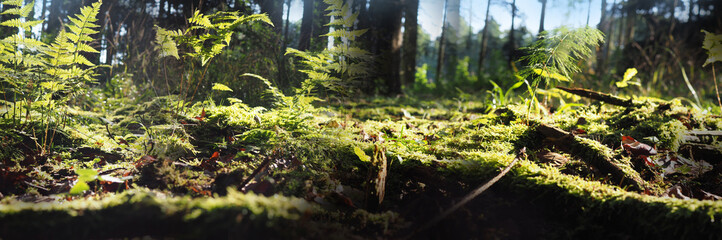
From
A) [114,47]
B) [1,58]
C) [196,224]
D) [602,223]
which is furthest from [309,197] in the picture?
[114,47]

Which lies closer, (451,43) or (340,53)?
(340,53)

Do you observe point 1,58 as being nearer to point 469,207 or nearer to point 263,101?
point 263,101

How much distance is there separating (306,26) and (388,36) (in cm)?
364

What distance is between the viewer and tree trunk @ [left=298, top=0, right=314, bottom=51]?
16.0ft

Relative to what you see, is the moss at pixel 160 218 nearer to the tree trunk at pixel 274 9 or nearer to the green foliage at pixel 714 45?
the tree trunk at pixel 274 9

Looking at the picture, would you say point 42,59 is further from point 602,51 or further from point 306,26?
point 602,51

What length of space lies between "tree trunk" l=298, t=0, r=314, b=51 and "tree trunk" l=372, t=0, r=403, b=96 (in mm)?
3252

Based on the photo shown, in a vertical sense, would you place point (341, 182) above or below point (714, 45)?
below

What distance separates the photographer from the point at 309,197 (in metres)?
1.56

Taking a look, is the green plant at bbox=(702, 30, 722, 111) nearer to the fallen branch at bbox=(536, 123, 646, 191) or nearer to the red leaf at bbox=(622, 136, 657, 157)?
the red leaf at bbox=(622, 136, 657, 157)

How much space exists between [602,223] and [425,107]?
14.9ft

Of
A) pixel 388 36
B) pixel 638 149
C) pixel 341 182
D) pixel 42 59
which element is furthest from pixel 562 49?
pixel 388 36

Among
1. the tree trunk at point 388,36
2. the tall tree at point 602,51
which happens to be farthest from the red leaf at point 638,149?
the tree trunk at point 388,36

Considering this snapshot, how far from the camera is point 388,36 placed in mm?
8281
